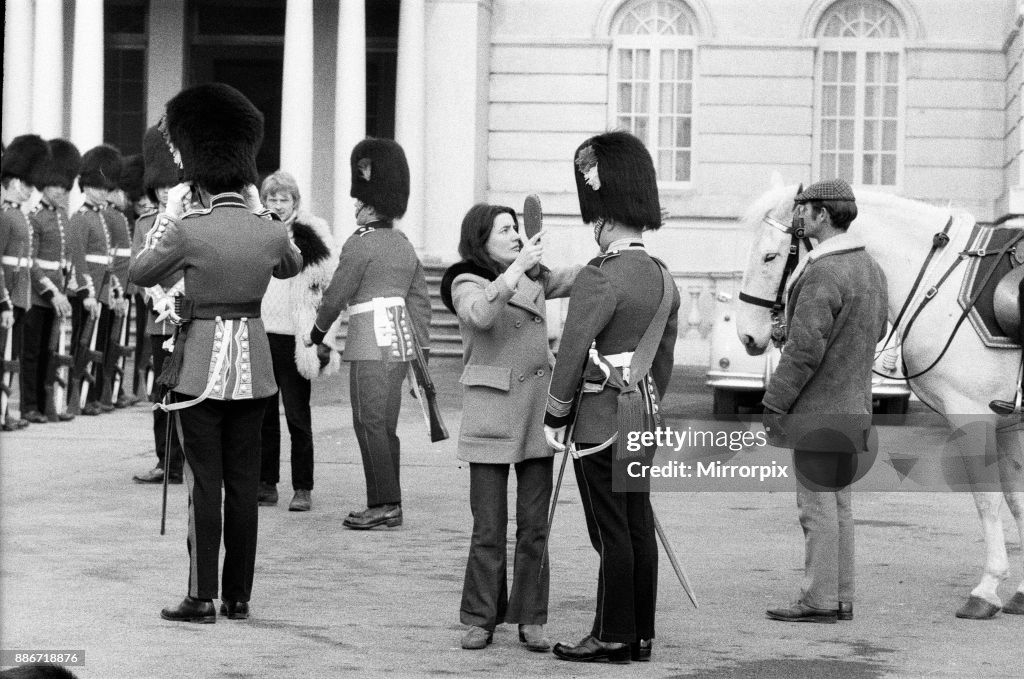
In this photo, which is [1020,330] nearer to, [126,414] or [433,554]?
[433,554]

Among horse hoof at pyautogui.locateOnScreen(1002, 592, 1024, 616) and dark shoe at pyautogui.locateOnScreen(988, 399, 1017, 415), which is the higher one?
dark shoe at pyautogui.locateOnScreen(988, 399, 1017, 415)

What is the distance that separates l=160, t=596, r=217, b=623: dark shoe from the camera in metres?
6.13

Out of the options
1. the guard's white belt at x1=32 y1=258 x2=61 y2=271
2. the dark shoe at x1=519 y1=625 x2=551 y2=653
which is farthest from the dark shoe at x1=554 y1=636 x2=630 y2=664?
the guard's white belt at x1=32 y1=258 x2=61 y2=271

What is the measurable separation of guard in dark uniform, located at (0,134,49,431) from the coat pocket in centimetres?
688

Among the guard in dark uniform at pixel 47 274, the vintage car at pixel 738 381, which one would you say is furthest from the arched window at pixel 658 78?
the guard in dark uniform at pixel 47 274

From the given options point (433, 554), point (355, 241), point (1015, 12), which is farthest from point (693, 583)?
point (1015, 12)

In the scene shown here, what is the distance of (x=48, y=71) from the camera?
70.2ft

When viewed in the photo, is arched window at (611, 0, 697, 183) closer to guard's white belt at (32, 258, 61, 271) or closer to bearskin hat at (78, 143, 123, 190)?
bearskin hat at (78, 143, 123, 190)

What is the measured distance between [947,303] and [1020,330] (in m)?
0.32

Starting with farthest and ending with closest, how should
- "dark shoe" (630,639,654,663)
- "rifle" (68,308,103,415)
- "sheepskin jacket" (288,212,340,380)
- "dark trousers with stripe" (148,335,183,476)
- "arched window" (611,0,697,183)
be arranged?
"arched window" (611,0,697,183) → "rifle" (68,308,103,415) → "dark trousers with stripe" (148,335,183,476) → "sheepskin jacket" (288,212,340,380) → "dark shoe" (630,639,654,663)

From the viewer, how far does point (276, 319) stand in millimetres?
9062

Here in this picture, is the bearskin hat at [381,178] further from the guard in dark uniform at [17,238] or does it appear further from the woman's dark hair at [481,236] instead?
the guard in dark uniform at [17,238]

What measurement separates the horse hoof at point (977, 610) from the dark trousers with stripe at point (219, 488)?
2.82 metres

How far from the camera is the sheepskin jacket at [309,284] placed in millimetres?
8898
